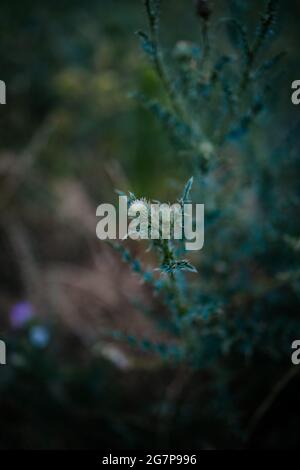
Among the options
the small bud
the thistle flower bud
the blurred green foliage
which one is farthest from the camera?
the blurred green foliage

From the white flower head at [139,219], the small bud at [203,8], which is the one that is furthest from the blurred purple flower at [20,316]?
the small bud at [203,8]

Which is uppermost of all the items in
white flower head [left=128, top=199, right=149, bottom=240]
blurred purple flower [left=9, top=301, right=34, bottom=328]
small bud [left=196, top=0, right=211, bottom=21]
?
small bud [left=196, top=0, right=211, bottom=21]

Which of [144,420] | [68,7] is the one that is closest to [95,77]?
[68,7]

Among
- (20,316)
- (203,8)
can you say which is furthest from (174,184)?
(20,316)

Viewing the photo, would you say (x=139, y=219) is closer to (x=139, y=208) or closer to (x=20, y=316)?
(x=139, y=208)

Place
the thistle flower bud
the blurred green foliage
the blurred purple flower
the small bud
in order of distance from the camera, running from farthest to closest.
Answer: the blurred purple flower
the blurred green foliage
the small bud
the thistle flower bud

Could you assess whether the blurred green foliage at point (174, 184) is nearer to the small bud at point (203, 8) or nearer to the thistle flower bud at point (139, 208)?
the small bud at point (203, 8)

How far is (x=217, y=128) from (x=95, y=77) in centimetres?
100

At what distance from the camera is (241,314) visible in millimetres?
1446

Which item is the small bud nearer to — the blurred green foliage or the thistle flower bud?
the blurred green foliage

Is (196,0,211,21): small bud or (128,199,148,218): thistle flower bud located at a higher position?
(196,0,211,21): small bud

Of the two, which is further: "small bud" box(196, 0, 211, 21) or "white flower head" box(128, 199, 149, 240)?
"small bud" box(196, 0, 211, 21)

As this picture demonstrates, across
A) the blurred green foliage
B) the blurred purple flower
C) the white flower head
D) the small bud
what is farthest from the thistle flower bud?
the blurred purple flower
